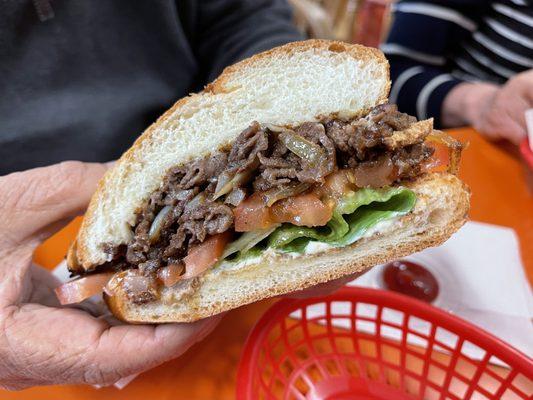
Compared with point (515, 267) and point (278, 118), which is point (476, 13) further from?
point (278, 118)

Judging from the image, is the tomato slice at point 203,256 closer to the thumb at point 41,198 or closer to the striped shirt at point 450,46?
the thumb at point 41,198

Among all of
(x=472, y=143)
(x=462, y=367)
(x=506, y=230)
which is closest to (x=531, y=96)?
(x=472, y=143)

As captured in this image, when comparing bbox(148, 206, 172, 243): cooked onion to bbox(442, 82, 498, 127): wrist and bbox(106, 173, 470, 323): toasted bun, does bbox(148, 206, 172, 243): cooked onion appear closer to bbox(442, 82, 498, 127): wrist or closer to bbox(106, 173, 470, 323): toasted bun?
bbox(106, 173, 470, 323): toasted bun

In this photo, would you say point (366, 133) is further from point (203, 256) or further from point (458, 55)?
point (458, 55)

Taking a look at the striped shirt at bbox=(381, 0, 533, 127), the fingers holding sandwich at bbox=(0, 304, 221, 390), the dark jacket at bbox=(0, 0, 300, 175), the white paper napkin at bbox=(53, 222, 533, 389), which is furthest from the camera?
the striped shirt at bbox=(381, 0, 533, 127)

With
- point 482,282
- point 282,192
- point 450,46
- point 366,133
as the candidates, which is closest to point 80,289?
point 282,192

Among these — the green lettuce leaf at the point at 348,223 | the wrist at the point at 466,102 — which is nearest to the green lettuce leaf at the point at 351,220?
the green lettuce leaf at the point at 348,223

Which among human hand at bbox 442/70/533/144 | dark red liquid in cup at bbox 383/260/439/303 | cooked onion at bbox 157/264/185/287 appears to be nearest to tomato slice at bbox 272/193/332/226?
cooked onion at bbox 157/264/185/287
